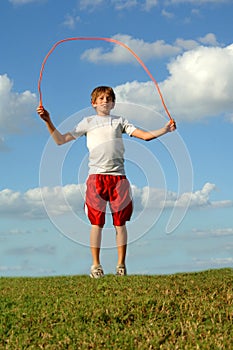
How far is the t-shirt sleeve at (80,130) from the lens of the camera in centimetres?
940

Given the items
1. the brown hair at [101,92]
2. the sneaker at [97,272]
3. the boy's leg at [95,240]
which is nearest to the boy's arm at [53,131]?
the brown hair at [101,92]

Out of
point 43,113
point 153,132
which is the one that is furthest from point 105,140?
point 43,113

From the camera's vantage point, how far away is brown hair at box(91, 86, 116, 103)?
370 inches

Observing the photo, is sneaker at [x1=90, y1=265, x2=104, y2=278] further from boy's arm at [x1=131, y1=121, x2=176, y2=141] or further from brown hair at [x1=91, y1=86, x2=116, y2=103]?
brown hair at [x1=91, y1=86, x2=116, y2=103]

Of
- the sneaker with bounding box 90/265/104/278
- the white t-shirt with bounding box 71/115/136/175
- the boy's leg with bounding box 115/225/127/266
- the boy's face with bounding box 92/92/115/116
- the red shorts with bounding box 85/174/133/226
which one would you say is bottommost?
the sneaker with bounding box 90/265/104/278

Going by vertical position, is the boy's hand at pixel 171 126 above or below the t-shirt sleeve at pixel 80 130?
below

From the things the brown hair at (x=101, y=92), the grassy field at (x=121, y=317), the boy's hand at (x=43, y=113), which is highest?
the brown hair at (x=101, y=92)

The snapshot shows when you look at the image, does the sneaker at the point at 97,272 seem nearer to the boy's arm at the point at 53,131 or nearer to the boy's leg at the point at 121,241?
the boy's leg at the point at 121,241

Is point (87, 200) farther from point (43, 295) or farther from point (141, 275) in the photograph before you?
point (43, 295)

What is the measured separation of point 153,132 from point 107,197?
4.11 ft

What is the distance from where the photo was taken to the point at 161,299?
6.95 meters

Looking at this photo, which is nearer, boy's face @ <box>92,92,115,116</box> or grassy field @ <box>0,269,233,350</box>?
grassy field @ <box>0,269,233,350</box>

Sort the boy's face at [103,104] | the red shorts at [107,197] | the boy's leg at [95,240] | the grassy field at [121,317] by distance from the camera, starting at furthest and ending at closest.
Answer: the boy's face at [103,104], the boy's leg at [95,240], the red shorts at [107,197], the grassy field at [121,317]

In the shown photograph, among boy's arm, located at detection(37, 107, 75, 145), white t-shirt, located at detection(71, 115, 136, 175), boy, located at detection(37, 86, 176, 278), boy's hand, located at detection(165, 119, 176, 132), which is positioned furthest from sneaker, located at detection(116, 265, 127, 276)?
boy's hand, located at detection(165, 119, 176, 132)
